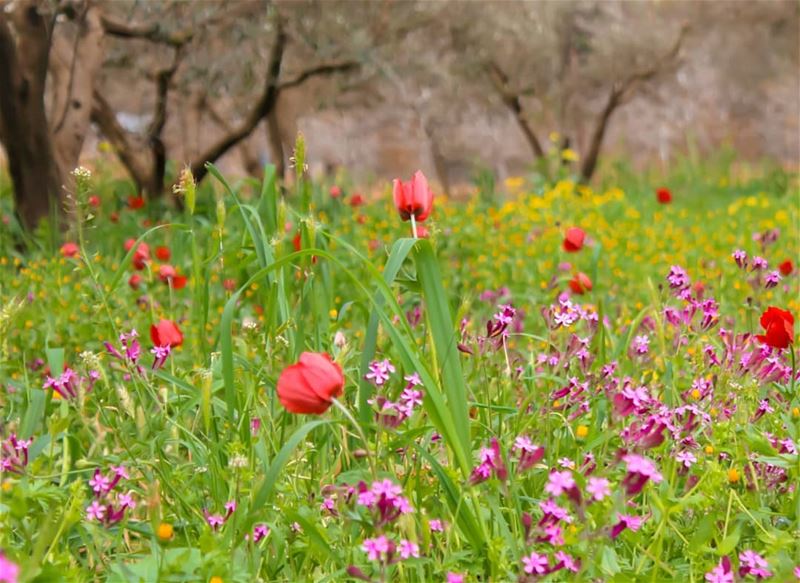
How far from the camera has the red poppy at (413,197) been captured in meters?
2.14

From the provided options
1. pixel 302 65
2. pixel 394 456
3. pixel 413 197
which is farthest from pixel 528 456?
pixel 302 65

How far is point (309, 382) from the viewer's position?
1562 millimetres

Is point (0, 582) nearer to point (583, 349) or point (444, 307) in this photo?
point (444, 307)

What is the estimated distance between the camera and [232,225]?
7145 millimetres

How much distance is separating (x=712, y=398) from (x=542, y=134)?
1914 centimetres

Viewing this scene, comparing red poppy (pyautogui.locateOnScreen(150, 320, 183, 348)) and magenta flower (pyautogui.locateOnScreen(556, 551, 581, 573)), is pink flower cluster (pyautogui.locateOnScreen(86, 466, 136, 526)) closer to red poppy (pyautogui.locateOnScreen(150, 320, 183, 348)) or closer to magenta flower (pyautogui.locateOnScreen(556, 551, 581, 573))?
red poppy (pyautogui.locateOnScreen(150, 320, 183, 348))

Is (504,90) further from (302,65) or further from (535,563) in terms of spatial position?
(535,563)

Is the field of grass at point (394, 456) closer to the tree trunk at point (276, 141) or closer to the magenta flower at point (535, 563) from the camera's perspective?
the magenta flower at point (535, 563)

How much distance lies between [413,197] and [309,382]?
70cm

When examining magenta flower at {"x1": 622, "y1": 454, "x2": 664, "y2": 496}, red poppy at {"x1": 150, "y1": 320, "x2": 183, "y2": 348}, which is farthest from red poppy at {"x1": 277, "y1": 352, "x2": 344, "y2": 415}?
red poppy at {"x1": 150, "y1": 320, "x2": 183, "y2": 348}

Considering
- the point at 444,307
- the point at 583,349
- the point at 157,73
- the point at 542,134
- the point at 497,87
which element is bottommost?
the point at 542,134

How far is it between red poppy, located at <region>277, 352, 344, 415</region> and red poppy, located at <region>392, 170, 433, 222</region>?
2.13 feet

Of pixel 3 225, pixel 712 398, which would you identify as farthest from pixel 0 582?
pixel 3 225

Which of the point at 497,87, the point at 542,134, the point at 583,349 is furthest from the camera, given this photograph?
the point at 542,134
